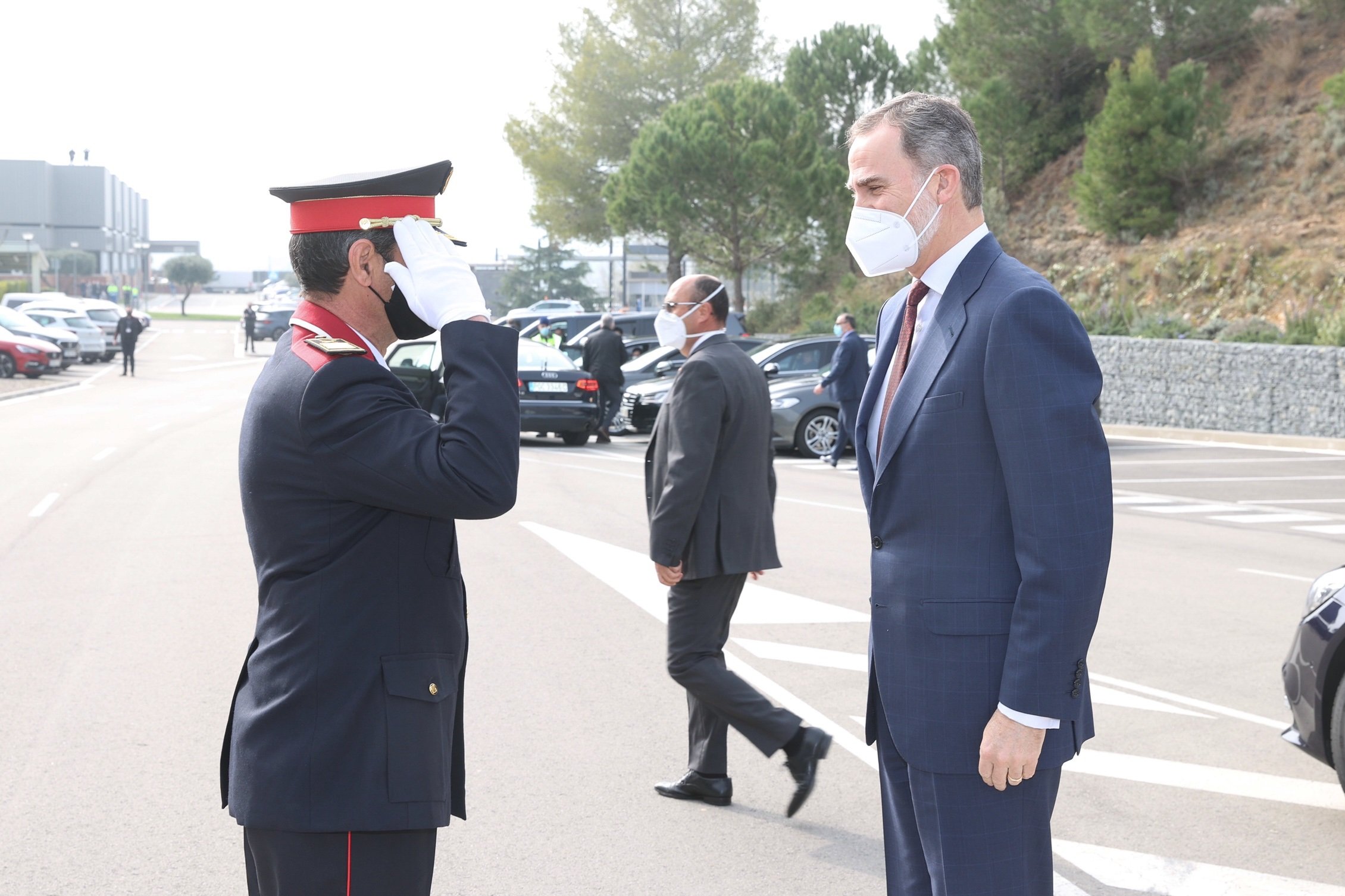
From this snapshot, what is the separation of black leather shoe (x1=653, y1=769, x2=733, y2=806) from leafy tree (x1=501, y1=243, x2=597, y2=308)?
6116 centimetres

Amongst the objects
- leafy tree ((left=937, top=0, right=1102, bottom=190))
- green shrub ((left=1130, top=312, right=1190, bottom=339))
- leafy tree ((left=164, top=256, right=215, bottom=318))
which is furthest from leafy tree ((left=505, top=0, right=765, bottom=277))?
leafy tree ((left=164, top=256, right=215, bottom=318))

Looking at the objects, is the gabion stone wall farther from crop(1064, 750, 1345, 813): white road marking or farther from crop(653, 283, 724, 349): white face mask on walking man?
crop(653, 283, 724, 349): white face mask on walking man

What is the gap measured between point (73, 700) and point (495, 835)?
2.73 m

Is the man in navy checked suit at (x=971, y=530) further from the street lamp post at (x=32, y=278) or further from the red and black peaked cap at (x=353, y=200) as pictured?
the street lamp post at (x=32, y=278)

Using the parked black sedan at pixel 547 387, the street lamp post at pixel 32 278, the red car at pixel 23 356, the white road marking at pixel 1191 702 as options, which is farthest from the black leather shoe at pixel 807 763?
the street lamp post at pixel 32 278

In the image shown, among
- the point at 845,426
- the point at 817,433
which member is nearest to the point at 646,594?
the point at 845,426

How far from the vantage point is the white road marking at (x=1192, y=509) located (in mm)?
13762

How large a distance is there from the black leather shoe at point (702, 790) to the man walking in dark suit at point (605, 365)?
15.7m

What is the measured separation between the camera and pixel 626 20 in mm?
54000

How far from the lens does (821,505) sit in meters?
13.7

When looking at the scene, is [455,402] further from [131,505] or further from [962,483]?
[131,505]

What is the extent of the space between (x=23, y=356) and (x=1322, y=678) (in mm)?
35719

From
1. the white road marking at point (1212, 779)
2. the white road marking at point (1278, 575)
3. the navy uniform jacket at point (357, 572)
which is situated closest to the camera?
the navy uniform jacket at point (357, 572)

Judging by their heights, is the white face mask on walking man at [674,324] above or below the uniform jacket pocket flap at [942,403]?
above
